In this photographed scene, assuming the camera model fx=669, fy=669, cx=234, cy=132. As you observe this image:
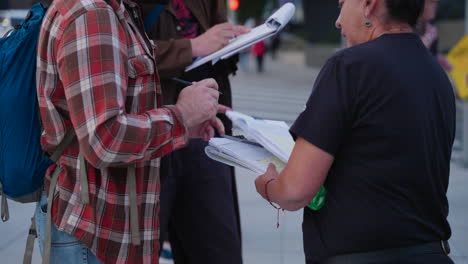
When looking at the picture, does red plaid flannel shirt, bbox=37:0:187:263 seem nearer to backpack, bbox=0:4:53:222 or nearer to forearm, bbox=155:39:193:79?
backpack, bbox=0:4:53:222

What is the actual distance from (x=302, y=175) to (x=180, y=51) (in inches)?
40.7

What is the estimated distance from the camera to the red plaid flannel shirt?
196 centimetres

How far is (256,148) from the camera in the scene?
2199mm

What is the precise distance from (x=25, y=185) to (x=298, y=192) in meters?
0.92

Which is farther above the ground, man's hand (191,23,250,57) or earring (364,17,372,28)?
earring (364,17,372,28)

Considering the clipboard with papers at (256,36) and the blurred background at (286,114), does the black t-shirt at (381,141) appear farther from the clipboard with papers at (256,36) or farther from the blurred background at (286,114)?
the blurred background at (286,114)

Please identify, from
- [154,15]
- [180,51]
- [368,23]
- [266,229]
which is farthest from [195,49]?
[266,229]

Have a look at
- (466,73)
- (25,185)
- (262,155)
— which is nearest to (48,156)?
(25,185)

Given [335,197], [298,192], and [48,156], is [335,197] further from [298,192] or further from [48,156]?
[48,156]

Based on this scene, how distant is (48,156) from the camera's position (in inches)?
86.1

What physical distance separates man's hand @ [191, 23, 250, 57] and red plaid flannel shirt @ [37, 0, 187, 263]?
1.64 ft

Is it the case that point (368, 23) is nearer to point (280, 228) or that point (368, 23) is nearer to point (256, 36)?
→ point (256, 36)

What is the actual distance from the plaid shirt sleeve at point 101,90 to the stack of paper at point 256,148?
26cm

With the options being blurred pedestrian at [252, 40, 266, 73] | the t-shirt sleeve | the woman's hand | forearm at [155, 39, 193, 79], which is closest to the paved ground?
forearm at [155, 39, 193, 79]
